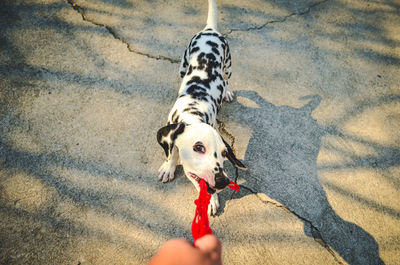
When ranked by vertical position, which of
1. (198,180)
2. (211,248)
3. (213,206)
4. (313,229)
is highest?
(211,248)

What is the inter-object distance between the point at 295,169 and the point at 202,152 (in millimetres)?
1749

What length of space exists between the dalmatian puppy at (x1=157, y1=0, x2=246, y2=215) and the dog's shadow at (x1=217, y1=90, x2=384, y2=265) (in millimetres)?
570

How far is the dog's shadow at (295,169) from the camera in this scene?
2643 mm

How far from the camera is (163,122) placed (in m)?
3.22

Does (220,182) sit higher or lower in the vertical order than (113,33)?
lower

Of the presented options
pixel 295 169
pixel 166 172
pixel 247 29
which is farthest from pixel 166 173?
pixel 247 29

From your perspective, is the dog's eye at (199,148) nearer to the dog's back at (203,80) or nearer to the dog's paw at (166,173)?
the dog's back at (203,80)

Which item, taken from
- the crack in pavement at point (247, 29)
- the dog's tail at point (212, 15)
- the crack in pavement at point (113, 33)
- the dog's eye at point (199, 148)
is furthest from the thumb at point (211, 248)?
the crack in pavement at point (113, 33)

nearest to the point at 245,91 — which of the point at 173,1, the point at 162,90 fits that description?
the point at 162,90

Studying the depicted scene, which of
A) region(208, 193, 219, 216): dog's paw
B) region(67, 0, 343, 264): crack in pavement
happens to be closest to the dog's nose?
region(208, 193, 219, 216): dog's paw

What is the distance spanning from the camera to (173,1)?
4621mm

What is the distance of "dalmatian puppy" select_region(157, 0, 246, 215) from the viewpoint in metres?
1.92

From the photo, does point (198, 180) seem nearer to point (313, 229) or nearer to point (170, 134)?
point (170, 134)

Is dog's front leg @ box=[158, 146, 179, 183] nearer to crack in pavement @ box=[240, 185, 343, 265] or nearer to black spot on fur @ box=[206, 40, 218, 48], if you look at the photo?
crack in pavement @ box=[240, 185, 343, 265]
